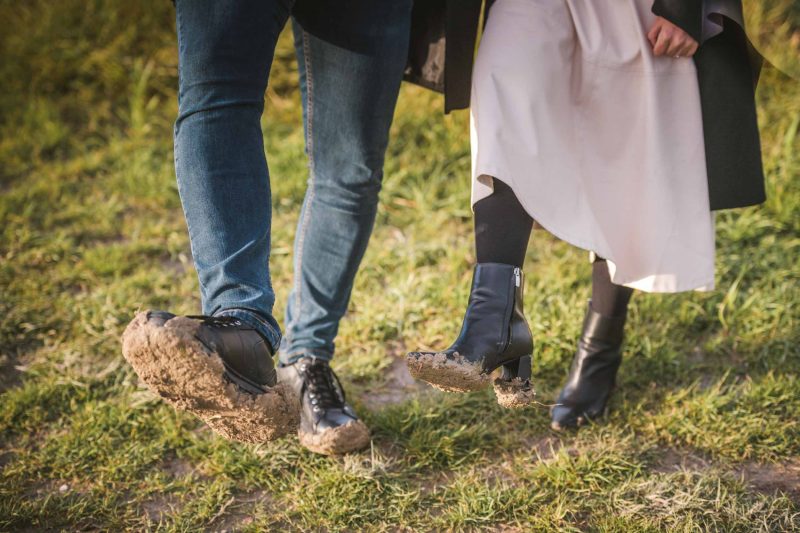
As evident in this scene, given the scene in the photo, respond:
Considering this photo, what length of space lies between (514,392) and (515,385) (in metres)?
0.02

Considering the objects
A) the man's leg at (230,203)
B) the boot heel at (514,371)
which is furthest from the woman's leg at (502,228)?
the man's leg at (230,203)

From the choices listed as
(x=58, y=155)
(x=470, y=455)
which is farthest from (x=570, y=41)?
(x=58, y=155)

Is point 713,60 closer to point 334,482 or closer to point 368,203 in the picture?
point 368,203

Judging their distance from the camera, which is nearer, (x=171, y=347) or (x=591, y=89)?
(x=171, y=347)

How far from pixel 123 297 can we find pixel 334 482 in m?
1.30

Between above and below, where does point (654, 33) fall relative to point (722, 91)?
above

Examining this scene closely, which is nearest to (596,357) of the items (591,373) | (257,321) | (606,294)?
(591,373)

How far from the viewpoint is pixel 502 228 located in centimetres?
159

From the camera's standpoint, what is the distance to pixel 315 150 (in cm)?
191

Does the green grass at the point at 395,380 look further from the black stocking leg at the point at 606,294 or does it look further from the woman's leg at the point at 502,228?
the woman's leg at the point at 502,228

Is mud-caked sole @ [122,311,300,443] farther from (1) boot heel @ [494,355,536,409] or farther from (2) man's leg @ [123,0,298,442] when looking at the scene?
(1) boot heel @ [494,355,536,409]

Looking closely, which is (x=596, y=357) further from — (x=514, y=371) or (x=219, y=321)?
(x=219, y=321)

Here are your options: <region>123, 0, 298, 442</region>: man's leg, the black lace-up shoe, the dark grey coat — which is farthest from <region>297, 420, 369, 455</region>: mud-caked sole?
the dark grey coat

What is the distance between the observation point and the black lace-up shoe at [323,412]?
1.89 m
